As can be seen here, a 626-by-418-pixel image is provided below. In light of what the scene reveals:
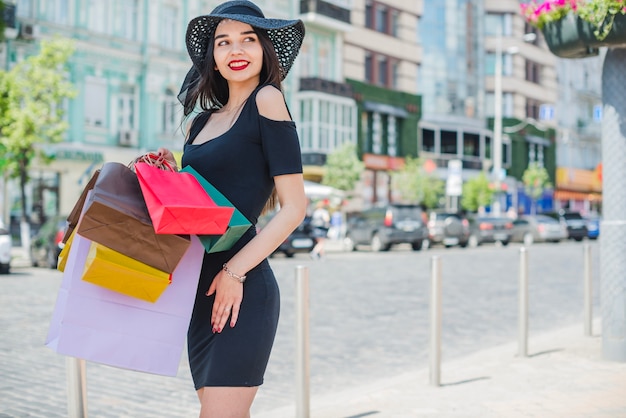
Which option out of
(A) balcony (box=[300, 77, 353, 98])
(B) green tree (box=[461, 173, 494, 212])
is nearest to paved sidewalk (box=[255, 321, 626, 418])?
(A) balcony (box=[300, 77, 353, 98])

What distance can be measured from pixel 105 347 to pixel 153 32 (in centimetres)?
3077

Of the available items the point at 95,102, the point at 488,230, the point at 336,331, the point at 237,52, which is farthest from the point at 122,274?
the point at 488,230

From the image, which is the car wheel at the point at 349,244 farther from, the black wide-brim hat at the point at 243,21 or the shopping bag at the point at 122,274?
the shopping bag at the point at 122,274

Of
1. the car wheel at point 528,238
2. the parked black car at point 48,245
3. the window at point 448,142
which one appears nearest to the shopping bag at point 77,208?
the parked black car at point 48,245

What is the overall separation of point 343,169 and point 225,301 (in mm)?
33581

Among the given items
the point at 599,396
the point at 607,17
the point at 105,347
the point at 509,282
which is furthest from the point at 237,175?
the point at 509,282

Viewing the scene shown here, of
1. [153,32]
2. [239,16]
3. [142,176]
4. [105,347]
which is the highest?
[153,32]

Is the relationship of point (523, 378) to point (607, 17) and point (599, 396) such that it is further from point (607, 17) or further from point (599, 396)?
point (607, 17)

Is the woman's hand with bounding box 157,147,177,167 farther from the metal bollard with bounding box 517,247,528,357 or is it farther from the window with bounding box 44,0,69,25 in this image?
the window with bounding box 44,0,69,25

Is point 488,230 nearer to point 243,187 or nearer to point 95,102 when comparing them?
point 95,102

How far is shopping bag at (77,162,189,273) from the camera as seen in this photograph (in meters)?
2.14

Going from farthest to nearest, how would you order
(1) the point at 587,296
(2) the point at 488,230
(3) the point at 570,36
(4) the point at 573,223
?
(4) the point at 573,223
(2) the point at 488,230
(1) the point at 587,296
(3) the point at 570,36

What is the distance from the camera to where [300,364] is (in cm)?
459

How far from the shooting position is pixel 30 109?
21.6 m
